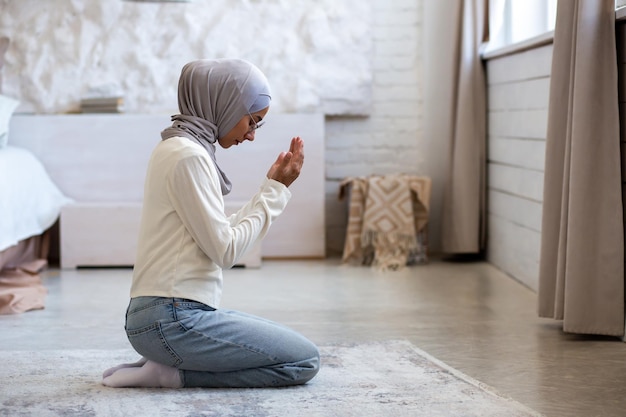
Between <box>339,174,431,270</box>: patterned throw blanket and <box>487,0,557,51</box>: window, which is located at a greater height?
<box>487,0,557,51</box>: window

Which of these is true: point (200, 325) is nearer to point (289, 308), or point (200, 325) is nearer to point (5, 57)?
point (289, 308)

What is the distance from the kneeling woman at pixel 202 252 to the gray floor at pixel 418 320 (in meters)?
0.69

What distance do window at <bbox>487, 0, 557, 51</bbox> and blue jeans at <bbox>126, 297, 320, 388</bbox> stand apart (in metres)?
2.58

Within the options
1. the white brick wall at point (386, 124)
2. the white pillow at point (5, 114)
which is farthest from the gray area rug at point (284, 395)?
the white brick wall at point (386, 124)

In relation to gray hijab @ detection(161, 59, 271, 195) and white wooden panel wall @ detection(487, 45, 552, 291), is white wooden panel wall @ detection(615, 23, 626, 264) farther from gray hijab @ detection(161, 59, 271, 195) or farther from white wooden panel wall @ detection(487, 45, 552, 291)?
gray hijab @ detection(161, 59, 271, 195)

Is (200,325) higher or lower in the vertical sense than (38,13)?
lower

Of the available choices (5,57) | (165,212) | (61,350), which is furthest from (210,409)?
(5,57)

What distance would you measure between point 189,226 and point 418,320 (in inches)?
61.1

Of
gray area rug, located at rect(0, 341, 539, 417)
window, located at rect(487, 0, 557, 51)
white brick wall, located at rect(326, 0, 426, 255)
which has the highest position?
window, located at rect(487, 0, 557, 51)

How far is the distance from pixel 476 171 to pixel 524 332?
1952 mm

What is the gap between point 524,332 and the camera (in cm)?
368

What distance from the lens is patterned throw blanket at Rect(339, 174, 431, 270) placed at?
5480mm

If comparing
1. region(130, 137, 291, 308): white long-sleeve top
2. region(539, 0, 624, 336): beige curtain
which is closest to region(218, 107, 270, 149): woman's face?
region(130, 137, 291, 308): white long-sleeve top

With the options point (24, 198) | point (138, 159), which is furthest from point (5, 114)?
point (138, 159)
